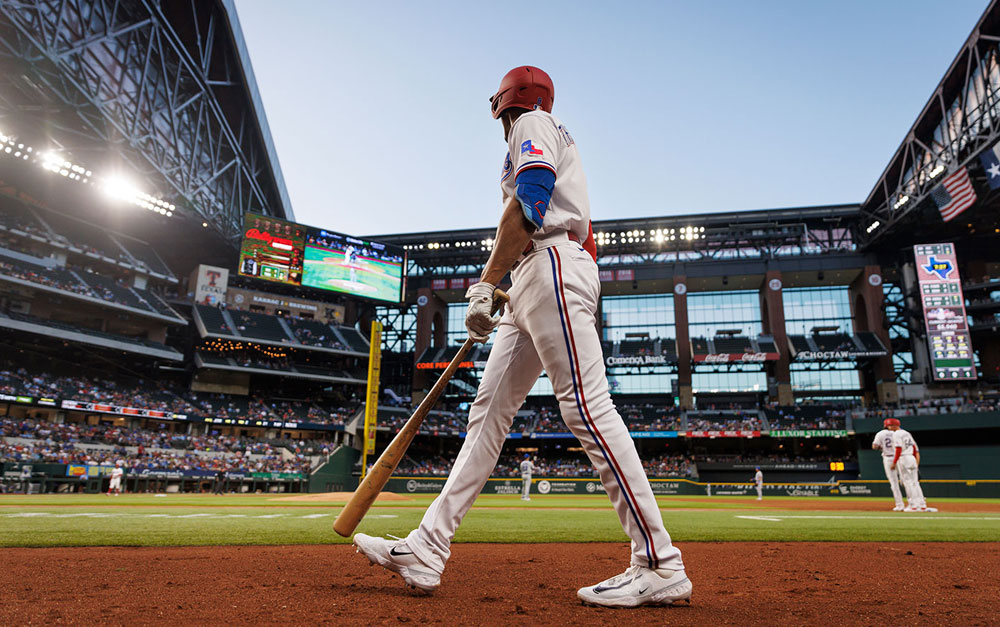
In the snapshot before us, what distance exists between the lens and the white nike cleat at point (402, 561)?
245 cm

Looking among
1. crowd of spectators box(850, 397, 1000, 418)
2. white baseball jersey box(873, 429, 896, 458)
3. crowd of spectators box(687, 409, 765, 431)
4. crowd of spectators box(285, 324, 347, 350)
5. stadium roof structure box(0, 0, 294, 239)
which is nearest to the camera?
white baseball jersey box(873, 429, 896, 458)

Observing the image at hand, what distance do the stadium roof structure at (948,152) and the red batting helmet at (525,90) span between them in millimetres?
29337

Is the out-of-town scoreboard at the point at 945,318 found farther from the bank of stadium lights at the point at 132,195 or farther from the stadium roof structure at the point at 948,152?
the bank of stadium lights at the point at 132,195

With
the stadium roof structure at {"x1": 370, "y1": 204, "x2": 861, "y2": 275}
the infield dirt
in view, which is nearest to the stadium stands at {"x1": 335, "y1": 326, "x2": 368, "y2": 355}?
the stadium roof structure at {"x1": 370, "y1": 204, "x2": 861, "y2": 275}

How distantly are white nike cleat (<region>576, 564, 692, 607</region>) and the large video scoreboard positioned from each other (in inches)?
1626

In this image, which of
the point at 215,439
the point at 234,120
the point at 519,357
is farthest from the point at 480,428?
the point at 234,120

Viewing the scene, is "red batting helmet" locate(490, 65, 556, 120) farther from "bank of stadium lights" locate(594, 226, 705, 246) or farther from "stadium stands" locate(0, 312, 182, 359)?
"bank of stadium lights" locate(594, 226, 705, 246)

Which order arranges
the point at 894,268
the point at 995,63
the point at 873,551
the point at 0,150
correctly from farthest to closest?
the point at 894,268, the point at 0,150, the point at 995,63, the point at 873,551

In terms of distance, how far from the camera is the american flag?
27500 millimetres

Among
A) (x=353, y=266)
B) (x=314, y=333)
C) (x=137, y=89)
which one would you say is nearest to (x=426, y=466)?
(x=314, y=333)

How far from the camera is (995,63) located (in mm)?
24766

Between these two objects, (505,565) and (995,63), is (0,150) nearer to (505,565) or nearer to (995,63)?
(505,565)

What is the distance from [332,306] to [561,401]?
50088mm

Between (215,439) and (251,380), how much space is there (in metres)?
9.84
